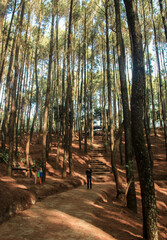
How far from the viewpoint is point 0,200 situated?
4.46 m

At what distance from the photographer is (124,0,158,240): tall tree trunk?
3768 mm

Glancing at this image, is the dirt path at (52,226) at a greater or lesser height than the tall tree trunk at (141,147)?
lesser

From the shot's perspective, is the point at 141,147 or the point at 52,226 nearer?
the point at 52,226

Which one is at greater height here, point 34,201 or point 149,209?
point 149,209

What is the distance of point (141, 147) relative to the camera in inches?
159

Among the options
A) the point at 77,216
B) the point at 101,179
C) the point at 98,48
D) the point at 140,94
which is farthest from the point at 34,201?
the point at 98,48

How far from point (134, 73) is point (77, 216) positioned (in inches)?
166

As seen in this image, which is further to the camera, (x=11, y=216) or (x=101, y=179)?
(x=101, y=179)

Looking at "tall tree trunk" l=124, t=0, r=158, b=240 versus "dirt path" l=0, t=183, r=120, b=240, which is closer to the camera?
"dirt path" l=0, t=183, r=120, b=240

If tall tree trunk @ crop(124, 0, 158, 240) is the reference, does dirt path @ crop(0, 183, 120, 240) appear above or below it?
below

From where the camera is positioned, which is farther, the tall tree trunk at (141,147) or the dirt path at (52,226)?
the tall tree trunk at (141,147)

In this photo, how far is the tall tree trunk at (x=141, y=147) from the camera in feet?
12.4

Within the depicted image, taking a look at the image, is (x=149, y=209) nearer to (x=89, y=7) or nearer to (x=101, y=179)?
(x=101, y=179)

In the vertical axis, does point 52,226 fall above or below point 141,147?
below
